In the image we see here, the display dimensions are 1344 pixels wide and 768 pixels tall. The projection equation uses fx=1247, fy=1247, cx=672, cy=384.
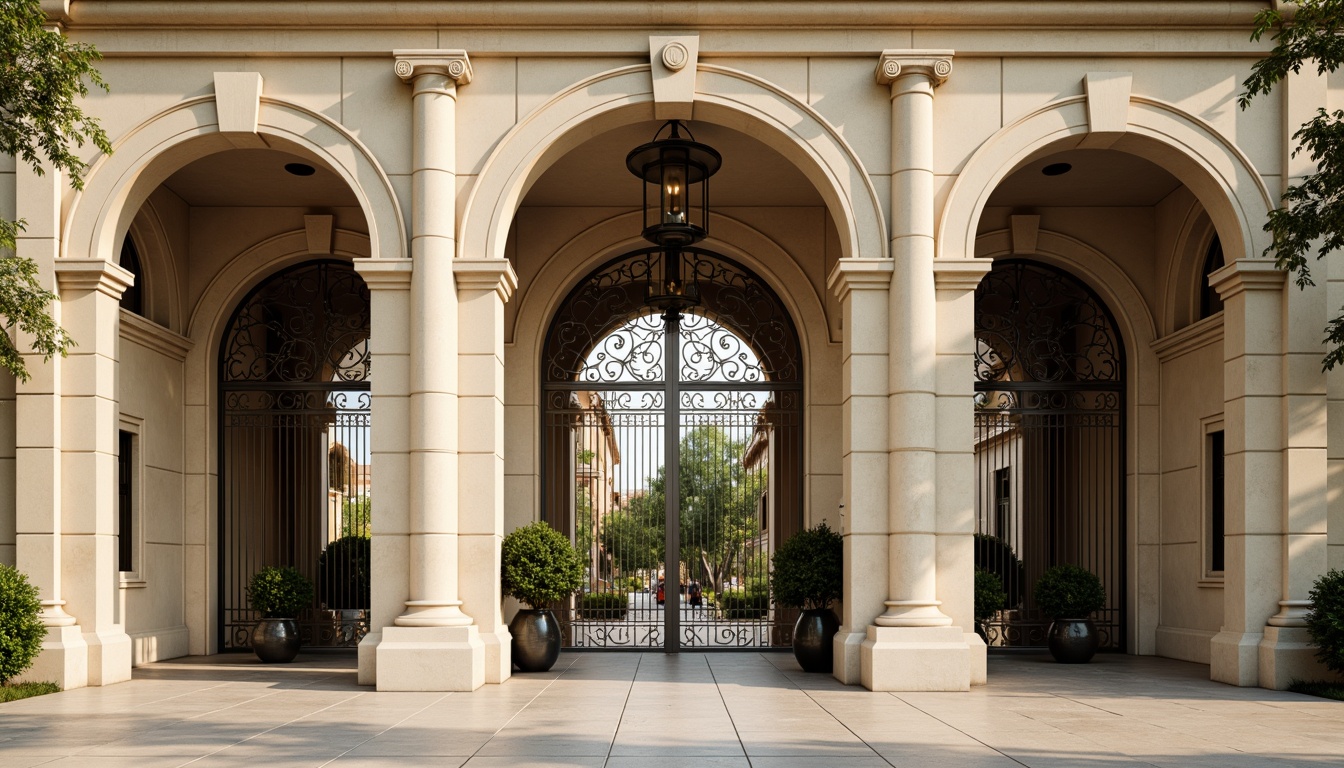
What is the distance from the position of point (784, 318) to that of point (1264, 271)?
6.11 metres

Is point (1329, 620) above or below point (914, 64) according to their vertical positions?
below

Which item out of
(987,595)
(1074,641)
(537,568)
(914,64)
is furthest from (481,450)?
(1074,641)

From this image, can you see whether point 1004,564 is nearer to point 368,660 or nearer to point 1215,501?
point 1215,501

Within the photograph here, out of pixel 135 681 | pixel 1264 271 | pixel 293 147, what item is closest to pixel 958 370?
pixel 1264 271

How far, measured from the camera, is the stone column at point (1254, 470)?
11.7m

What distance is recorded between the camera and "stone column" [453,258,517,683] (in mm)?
11820

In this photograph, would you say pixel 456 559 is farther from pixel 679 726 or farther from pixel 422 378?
pixel 679 726

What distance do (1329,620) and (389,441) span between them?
8.67m

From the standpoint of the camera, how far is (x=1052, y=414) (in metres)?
15.9

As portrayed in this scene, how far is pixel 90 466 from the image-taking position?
38.6 ft

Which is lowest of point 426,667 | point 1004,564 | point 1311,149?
point 426,667

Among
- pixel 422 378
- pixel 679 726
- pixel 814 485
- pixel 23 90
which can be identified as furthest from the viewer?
pixel 814 485

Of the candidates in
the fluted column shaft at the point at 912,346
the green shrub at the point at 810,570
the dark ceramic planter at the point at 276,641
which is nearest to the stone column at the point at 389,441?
→ the dark ceramic planter at the point at 276,641

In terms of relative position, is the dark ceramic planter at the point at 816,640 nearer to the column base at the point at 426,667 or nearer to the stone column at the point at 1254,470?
the column base at the point at 426,667
